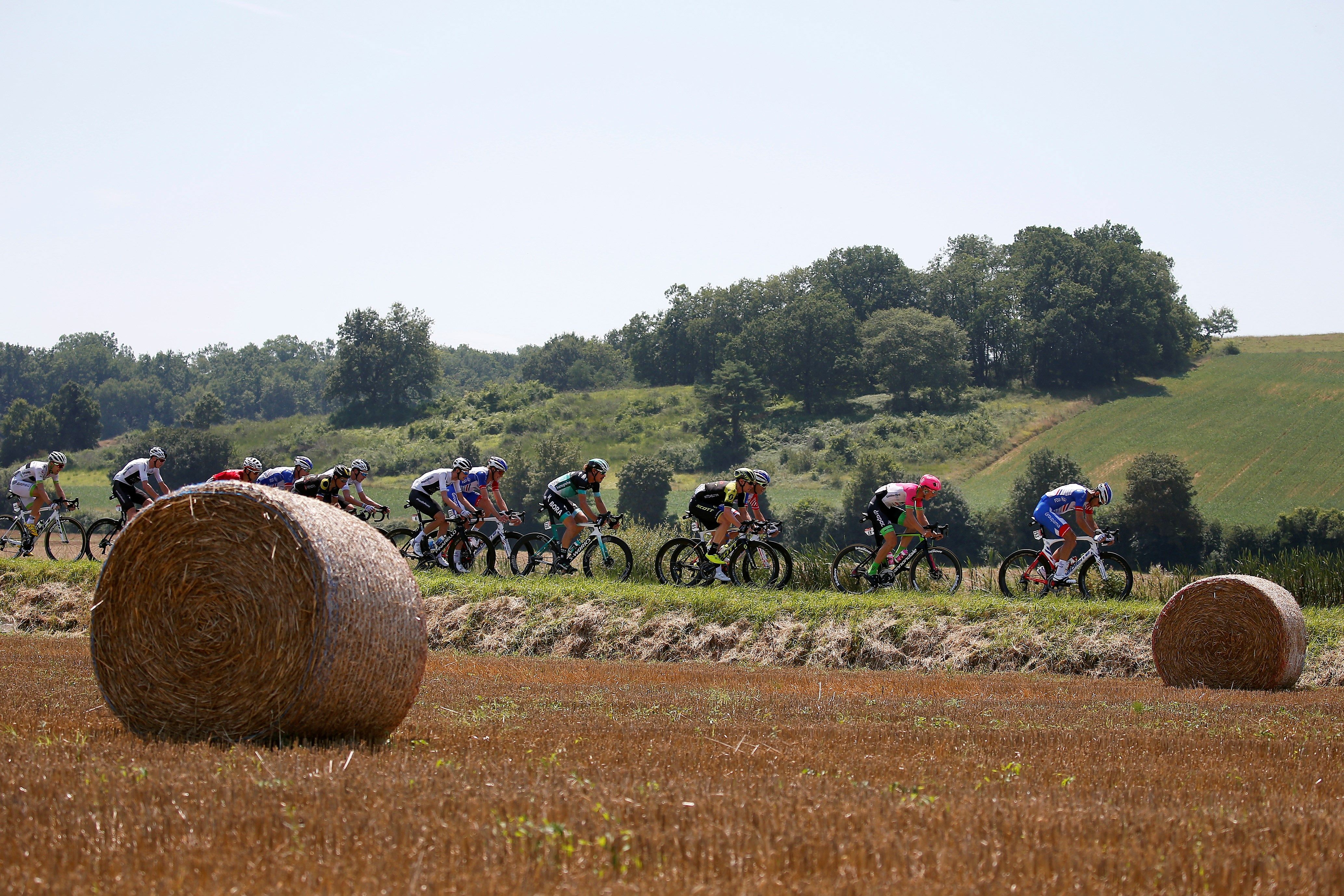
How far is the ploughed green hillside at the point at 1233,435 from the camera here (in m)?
71.8

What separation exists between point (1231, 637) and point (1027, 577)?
5185 millimetres

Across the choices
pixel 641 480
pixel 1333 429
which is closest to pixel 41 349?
pixel 641 480

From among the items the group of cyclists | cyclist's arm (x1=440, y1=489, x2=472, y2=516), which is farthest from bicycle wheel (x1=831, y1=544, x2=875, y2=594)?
cyclist's arm (x1=440, y1=489, x2=472, y2=516)

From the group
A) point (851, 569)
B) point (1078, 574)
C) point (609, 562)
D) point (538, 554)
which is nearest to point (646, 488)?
point (538, 554)

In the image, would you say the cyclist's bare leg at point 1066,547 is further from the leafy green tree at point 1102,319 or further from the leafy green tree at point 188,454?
the leafy green tree at point 1102,319

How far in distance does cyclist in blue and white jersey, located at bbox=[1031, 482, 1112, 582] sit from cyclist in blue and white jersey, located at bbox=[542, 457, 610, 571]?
7193 millimetres

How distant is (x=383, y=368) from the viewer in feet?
417

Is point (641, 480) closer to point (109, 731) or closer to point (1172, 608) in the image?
point (1172, 608)

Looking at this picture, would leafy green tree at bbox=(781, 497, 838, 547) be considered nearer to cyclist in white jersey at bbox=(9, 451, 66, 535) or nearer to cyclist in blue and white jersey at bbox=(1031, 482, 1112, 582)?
cyclist in white jersey at bbox=(9, 451, 66, 535)

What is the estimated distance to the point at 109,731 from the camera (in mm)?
7859

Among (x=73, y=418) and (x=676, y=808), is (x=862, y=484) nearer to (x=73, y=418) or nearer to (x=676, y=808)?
(x=676, y=808)

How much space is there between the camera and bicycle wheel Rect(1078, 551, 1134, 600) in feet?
60.9

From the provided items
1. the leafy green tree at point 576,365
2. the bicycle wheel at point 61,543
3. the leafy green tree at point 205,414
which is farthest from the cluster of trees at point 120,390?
the bicycle wheel at point 61,543

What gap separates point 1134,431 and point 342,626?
9074 centimetres
